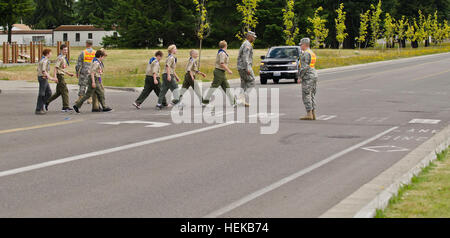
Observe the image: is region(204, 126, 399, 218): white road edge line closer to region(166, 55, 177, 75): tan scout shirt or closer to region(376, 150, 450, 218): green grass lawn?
region(376, 150, 450, 218): green grass lawn

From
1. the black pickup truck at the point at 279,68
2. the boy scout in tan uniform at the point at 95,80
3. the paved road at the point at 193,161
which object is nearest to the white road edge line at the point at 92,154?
the paved road at the point at 193,161

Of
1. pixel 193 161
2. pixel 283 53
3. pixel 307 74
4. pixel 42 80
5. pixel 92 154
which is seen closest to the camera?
pixel 193 161

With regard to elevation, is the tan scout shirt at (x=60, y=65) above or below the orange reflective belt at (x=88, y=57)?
below

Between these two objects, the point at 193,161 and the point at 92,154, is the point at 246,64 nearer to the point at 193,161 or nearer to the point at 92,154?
the point at 92,154

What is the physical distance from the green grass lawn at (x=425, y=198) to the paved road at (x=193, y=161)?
72 centimetres

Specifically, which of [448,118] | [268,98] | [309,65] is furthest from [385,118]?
[268,98]

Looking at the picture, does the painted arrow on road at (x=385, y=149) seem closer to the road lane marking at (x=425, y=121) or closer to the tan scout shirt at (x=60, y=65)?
the road lane marking at (x=425, y=121)

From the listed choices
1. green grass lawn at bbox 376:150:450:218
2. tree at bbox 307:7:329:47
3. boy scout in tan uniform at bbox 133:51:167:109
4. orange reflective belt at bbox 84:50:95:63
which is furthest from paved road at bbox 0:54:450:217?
tree at bbox 307:7:329:47

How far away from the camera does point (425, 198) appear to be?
25.1ft

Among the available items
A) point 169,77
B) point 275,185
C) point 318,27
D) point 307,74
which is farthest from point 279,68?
point 318,27

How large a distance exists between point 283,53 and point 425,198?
28561mm

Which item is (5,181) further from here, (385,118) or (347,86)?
(347,86)

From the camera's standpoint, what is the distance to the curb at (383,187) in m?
6.86

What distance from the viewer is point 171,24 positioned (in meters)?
85.9
